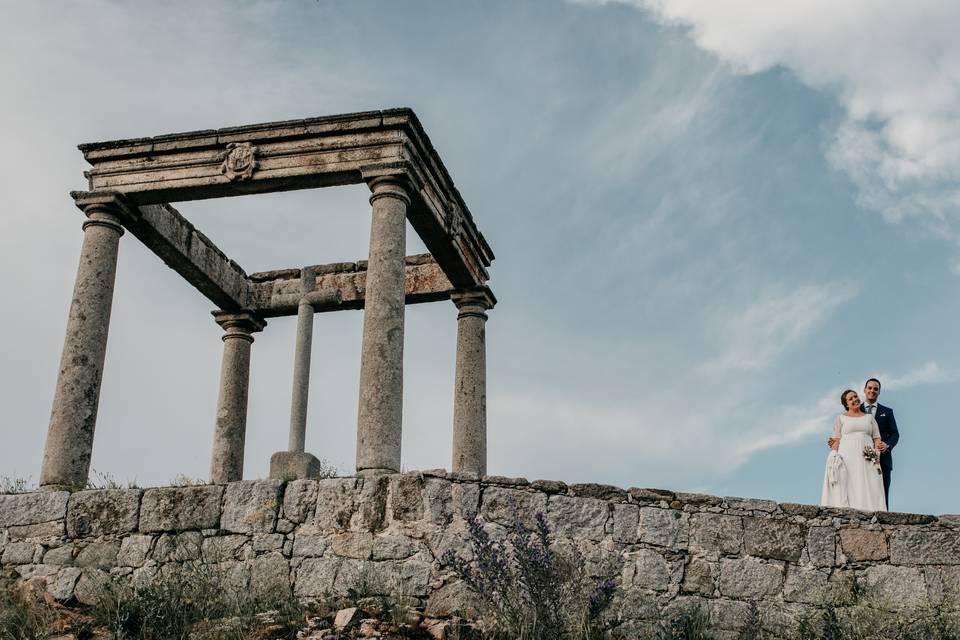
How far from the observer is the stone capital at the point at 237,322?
17.2 meters

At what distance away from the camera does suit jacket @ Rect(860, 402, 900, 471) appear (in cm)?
1126

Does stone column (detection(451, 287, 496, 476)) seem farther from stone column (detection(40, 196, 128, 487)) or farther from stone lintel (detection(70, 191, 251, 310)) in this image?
stone column (detection(40, 196, 128, 487))

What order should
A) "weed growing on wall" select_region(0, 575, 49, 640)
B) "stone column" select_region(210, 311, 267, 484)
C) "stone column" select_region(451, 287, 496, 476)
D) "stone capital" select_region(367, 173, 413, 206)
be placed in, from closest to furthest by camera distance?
"weed growing on wall" select_region(0, 575, 49, 640) → "stone capital" select_region(367, 173, 413, 206) → "stone column" select_region(451, 287, 496, 476) → "stone column" select_region(210, 311, 267, 484)

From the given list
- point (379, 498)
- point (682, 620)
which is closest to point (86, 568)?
point (379, 498)

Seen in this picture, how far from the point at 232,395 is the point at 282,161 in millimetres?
5064

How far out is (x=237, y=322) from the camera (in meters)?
17.2

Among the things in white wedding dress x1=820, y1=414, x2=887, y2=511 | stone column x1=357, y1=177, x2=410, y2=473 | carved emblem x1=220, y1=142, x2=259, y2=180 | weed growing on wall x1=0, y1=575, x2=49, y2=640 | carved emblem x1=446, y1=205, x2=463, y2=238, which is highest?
carved emblem x1=220, y1=142, x2=259, y2=180

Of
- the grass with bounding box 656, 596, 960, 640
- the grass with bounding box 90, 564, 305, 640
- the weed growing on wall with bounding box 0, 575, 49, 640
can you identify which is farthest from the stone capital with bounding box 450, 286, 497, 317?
the weed growing on wall with bounding box 0, 575, 49, 640

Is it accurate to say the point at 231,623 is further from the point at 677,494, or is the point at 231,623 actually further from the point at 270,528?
the point at 677,494

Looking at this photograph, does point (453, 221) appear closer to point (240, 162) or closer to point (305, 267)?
point (240, 162)

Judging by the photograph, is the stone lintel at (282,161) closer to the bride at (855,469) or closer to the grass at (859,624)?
the bride at (855,469)

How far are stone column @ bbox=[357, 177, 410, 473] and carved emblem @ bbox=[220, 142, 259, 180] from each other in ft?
5.93

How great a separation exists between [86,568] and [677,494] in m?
6.27

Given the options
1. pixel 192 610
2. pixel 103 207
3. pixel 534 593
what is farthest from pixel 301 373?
pixel 534 593
